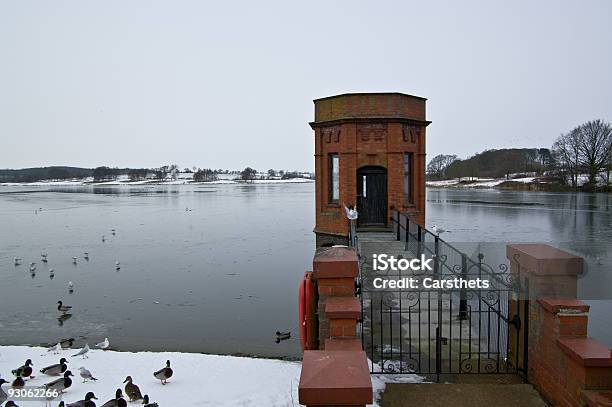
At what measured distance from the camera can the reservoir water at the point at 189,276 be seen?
1566 centimetres

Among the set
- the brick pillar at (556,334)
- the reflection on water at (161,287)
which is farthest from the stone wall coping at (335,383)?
the reflection on water at (161,287)

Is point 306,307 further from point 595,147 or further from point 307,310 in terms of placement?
point 595,147

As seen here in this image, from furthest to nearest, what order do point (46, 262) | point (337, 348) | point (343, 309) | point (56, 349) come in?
1. point (46, 262)
2. point (56, 349)
3. point (343, 309)
4. point (337, 348)

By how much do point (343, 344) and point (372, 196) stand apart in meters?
12.0

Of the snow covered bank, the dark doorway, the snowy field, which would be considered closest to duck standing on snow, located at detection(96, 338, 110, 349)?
the snowy field

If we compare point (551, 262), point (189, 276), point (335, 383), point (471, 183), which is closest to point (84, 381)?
point (335, 383)

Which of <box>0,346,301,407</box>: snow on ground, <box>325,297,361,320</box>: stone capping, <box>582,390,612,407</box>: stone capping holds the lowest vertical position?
<box>0,346,301,407</box>: snow on ground

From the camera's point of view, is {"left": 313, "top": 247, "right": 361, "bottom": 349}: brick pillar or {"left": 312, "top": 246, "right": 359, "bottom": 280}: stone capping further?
{"left": 312, "top": 246, "right": 359, "bottom": 280}: stone capping

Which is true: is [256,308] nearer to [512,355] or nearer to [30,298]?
[30,298]

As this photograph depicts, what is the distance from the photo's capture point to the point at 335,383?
3.24 meters

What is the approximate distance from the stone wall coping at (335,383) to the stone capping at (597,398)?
7.30 ft

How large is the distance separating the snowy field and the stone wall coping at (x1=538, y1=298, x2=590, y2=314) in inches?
72.7

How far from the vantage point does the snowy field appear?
8305mm

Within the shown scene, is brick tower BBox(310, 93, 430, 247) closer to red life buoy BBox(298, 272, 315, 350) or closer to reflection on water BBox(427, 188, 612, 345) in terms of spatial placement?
reflection on water BBox(427, 188, 612, 345)
